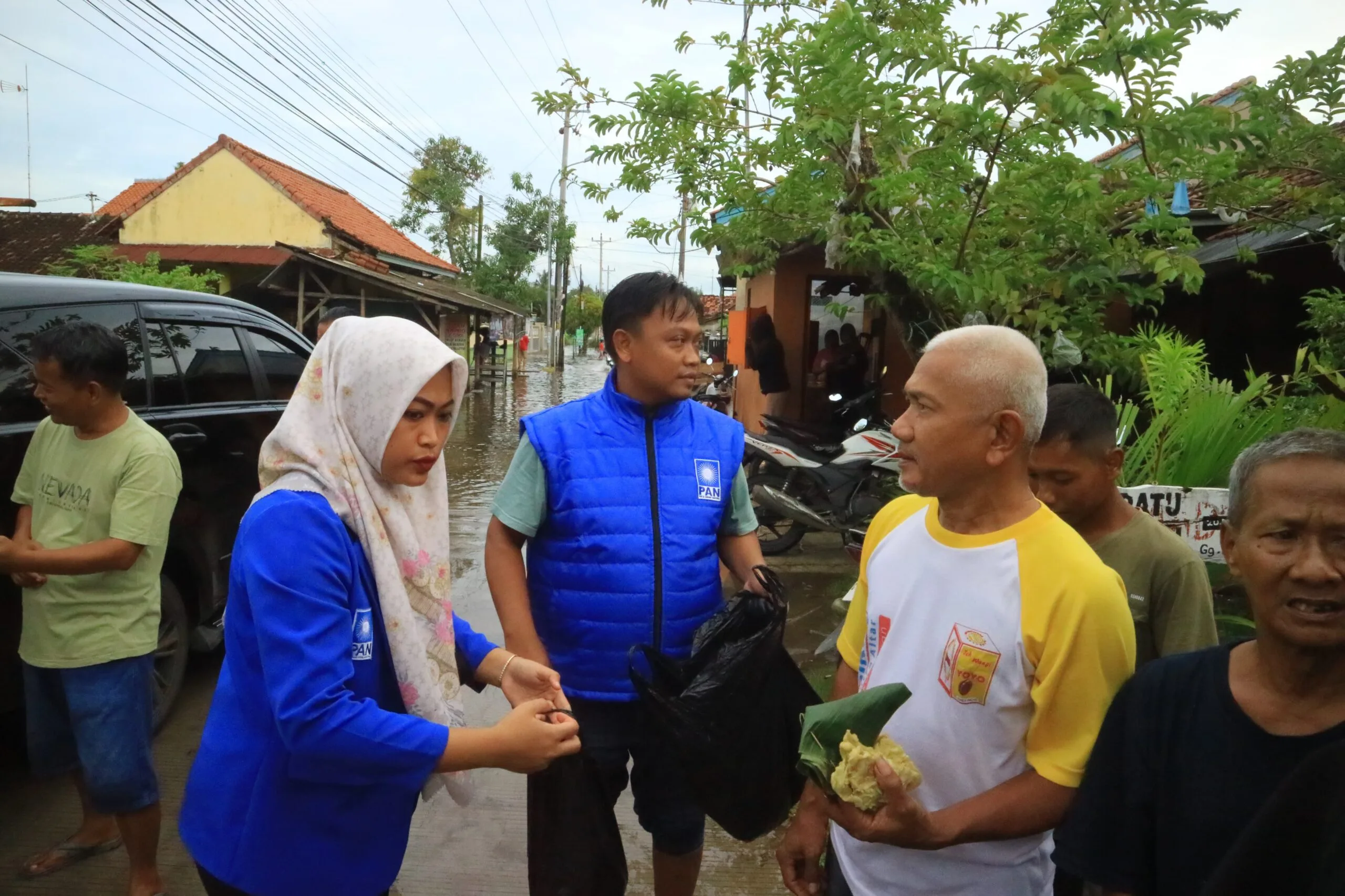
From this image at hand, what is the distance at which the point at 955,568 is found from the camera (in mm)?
1586

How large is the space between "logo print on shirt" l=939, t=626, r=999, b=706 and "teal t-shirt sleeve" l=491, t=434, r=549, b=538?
3.64 ft

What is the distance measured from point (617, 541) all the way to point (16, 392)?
2412mm

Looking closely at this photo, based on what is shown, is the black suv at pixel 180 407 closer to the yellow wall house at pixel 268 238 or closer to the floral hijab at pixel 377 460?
the floral hijab at pixel 377 460

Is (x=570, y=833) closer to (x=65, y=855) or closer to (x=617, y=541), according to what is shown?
(x=617, y=541)

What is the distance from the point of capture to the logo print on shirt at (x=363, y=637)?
1568mm

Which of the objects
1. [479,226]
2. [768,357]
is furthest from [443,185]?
[768,357]

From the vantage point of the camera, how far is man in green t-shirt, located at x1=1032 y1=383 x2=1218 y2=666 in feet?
6.16

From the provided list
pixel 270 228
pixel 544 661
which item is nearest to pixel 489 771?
pixel 544 661

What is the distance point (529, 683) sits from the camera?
1.87m

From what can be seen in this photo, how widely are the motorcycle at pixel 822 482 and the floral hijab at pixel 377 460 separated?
4563 mm

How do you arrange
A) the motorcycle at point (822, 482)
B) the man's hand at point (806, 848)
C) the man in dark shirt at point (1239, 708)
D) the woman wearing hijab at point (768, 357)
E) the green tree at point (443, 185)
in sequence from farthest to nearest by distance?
the green tree at point (443, 185) → the woman wearing hijab at point (768, 357) → the motorcycle at point (822, 482) → the man's hand at point (806, 848) → the man in dark shirt at point (1239, 708)

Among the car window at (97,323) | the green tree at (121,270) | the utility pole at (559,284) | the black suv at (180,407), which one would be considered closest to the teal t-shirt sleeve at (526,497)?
the car window at (97,323)

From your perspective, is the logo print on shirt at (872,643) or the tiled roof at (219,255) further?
the tiled roof at (219,255)

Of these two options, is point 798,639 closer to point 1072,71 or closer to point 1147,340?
point 1147,340
